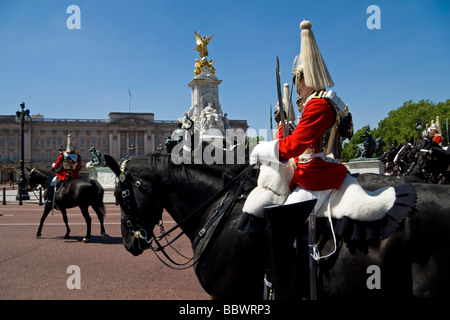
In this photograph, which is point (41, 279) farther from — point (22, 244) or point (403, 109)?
point (403, 109)

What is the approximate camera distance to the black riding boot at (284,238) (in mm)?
2697

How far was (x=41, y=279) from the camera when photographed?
590 cm

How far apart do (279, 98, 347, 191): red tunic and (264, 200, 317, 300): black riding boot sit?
0.30 m

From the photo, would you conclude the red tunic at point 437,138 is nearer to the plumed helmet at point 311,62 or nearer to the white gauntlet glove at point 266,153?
the plumed helmet at point 311,62

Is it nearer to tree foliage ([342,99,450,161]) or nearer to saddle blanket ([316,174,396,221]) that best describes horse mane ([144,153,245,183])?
saddle blanket ([316,174,396,221])

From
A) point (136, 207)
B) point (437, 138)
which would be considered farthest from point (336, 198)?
point (437, 138)

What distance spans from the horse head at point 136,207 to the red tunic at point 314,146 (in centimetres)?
146

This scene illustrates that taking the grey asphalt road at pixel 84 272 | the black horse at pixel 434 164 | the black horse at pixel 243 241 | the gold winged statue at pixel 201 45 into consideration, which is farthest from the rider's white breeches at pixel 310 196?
the gold winged statue at pixel 201 45

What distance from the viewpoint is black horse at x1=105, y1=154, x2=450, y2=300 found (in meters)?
2.62

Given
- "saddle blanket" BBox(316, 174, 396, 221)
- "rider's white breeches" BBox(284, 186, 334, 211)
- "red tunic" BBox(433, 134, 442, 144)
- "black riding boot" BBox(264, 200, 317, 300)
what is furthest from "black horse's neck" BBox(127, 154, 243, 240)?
"red tunic" BBox(433, 134, 442, 144)
